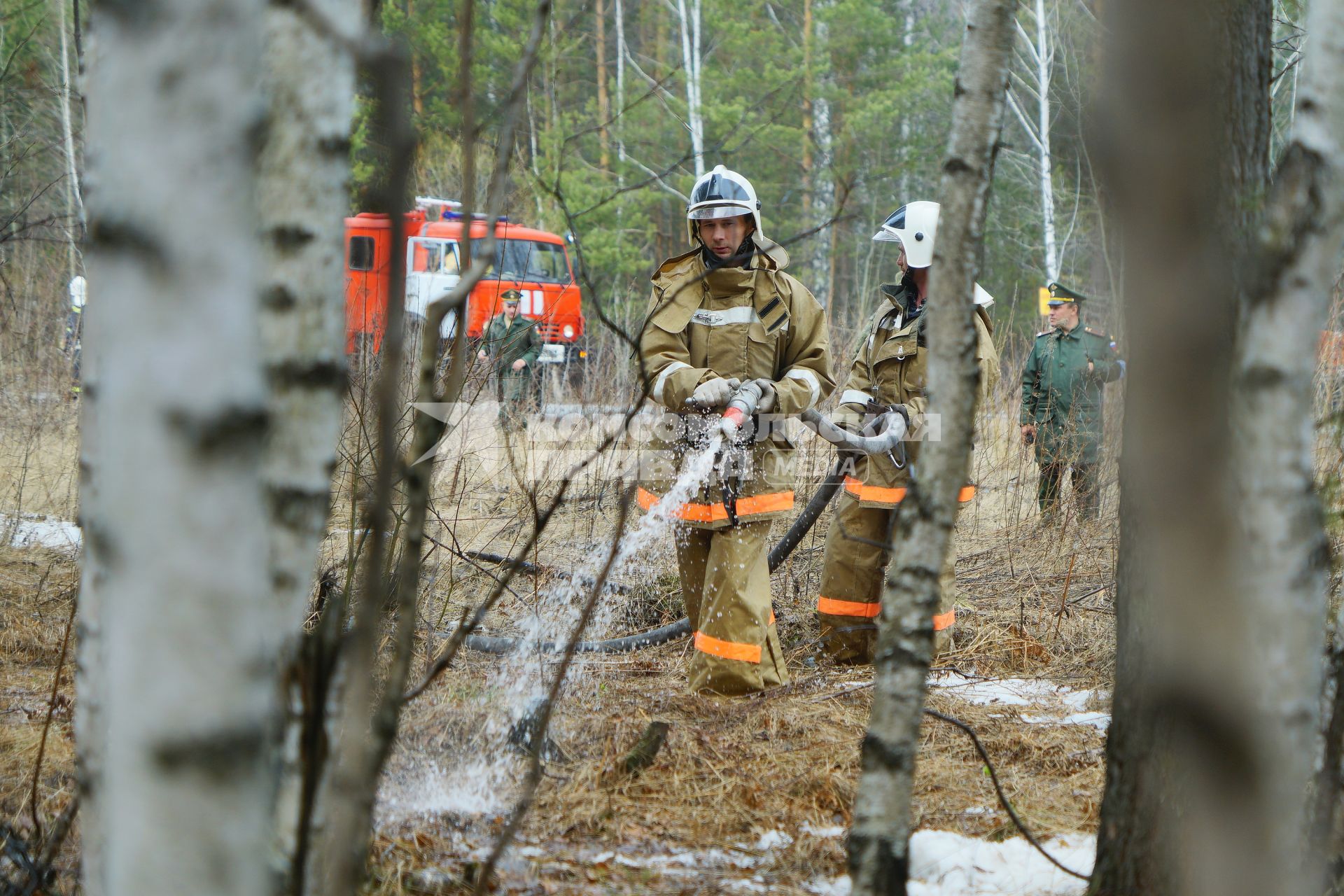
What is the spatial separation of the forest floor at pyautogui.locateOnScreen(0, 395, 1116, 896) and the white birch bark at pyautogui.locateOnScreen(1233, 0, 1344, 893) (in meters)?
1.08

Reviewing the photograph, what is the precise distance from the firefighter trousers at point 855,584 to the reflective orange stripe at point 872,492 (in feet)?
0.17

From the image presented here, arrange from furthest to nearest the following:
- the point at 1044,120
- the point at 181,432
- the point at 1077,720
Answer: the point at 1044,120
the point at 1077,720
the point at 181,432

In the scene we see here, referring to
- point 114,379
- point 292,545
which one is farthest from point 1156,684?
point 114,379

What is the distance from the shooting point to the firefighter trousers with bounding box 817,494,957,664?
4.73 meters

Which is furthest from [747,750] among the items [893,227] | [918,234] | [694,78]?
[694,78]

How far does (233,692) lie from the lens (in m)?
0.76

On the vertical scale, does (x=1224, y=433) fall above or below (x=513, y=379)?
below

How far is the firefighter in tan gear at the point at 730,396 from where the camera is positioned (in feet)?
13.5

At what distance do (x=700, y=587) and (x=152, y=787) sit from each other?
377 cm

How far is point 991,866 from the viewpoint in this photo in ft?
8.05

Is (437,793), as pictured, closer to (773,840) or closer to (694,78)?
(773,840)

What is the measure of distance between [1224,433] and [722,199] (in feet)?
10.1

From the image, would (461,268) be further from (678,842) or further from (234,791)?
(678,842)

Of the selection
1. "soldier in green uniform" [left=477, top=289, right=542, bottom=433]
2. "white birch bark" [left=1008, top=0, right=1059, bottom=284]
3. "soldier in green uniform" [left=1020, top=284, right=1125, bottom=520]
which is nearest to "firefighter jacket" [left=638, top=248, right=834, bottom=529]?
"soldier in green uniform" [left=477, top=289, right=542, bottom=433]
